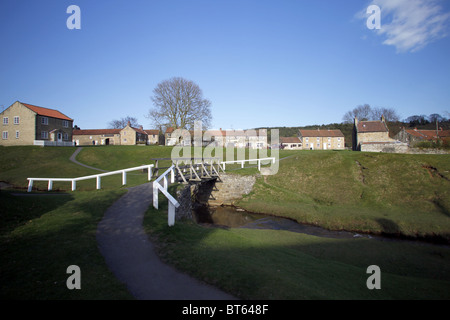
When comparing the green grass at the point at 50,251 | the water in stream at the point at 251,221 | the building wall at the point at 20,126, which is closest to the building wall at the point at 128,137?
the building wall at the point at 20,126

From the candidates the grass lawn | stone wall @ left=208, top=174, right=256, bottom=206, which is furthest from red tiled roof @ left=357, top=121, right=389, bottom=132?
stone wall @ left=208, top=174, right=256, bottom=206

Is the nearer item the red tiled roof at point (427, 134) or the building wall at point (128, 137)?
the red tiled roof at point (427, 134)

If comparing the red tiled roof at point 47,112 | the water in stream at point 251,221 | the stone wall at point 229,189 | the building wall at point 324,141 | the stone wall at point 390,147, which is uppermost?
the red tiled roof at point 47,112

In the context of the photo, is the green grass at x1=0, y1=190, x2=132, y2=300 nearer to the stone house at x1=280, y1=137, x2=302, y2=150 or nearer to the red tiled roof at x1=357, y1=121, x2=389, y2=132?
the red tiled roof at x1=357, y1=121, x2=389, y2=132

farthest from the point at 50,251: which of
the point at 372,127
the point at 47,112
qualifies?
the point at 372,127

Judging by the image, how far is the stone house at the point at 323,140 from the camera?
2987 inches

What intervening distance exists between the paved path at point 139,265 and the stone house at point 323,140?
74594 mm

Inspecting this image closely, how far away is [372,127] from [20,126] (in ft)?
243

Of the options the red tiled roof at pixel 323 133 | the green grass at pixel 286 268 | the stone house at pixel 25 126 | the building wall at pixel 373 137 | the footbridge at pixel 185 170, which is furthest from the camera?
the red tiled roof at pixel 323 133

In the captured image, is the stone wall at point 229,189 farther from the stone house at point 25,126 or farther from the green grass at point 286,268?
the stone house at point 25,126

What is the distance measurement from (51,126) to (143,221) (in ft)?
153

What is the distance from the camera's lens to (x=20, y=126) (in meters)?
41.6

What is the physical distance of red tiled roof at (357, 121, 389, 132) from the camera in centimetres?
5826

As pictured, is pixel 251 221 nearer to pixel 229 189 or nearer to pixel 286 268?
pixel 229 189
